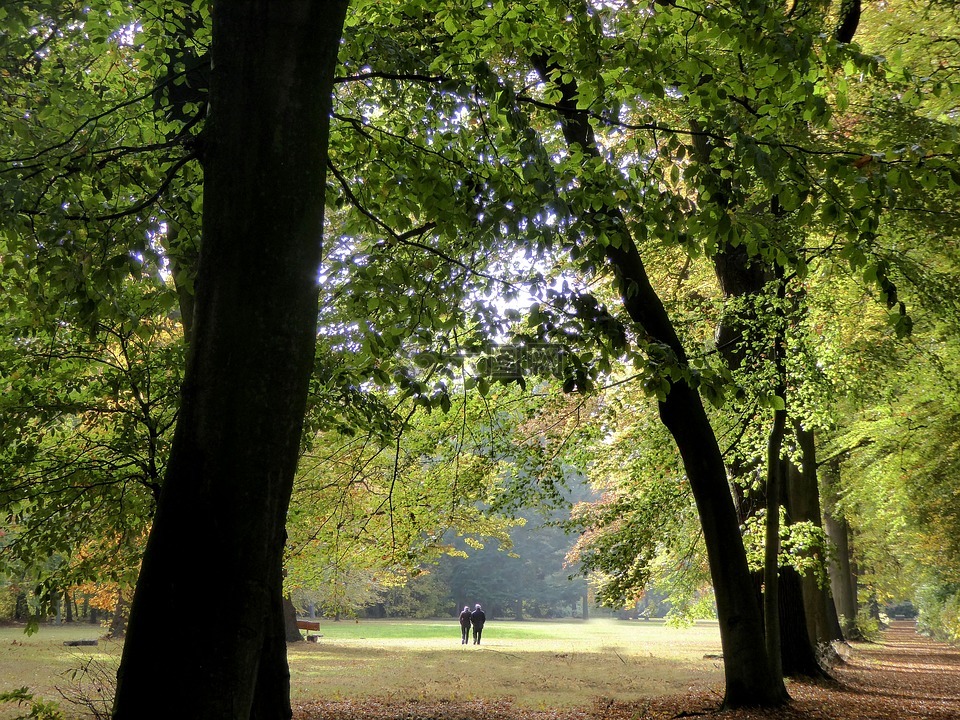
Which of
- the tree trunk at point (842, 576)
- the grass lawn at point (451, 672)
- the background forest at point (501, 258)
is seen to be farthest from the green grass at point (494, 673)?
the tree trunk at point (842, 576)

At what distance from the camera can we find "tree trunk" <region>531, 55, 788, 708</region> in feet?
33.7

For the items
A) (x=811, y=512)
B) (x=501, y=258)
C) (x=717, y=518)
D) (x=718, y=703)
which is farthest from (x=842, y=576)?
(x=501, y=258)

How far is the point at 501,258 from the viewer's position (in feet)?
36.2

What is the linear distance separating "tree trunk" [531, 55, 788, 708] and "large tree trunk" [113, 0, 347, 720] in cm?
752

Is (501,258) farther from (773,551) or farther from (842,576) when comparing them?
(842,576)

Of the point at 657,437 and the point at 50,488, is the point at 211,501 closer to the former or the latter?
the point at 50,488

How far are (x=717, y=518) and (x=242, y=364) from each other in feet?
29.5

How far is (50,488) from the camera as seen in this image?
8.23m

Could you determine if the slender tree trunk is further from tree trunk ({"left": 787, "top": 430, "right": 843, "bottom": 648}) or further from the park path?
tree trunk ({"left": 787, "top": 430, "right": 843, "bottom": 648})

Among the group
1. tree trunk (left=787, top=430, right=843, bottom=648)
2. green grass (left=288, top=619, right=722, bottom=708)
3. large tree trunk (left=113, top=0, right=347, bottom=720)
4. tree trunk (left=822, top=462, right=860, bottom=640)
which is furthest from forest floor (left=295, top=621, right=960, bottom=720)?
tree trunk (left=822, top=462, right=860, bottom=640)

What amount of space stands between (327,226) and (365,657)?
48.7ft

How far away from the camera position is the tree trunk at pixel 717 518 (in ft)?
33.7

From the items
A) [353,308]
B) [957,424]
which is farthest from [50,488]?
[957,424]

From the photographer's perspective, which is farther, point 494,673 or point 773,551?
point 494,673
